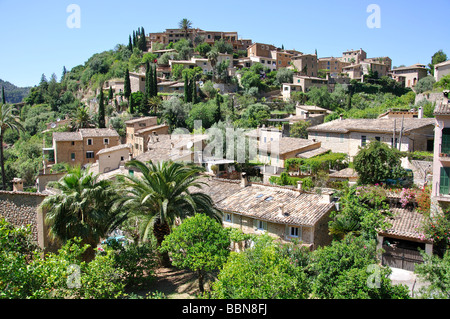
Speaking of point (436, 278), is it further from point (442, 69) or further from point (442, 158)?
point (442, 69)

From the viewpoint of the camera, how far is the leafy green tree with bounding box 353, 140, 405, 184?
800 inches

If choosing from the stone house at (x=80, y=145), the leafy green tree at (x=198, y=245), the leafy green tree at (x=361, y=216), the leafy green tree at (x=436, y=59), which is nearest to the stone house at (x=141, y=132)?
the stone house at (x=80, y=145)

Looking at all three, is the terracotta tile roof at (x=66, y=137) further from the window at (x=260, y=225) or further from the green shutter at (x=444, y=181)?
the green shutter at (x=444, y=181)

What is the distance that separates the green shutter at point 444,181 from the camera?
14938 millimetres

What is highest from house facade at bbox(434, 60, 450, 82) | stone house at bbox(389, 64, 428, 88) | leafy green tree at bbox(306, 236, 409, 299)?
stone house at bbox(389, 64, 428, 88)

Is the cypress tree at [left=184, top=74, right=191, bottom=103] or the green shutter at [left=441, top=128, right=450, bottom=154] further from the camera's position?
the cypress tree at [left=184, top=74, right=191, bottom=103]

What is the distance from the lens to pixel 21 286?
30.0 ft

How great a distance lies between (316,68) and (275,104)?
25.2 metres

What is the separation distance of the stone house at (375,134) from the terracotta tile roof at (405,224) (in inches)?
346

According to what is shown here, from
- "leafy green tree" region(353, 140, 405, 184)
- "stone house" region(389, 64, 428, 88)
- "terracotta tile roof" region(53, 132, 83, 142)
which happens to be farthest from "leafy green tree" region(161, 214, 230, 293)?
"stone house" region(389, 64, 428, 88)

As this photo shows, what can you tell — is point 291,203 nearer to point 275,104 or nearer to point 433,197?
point 433,197

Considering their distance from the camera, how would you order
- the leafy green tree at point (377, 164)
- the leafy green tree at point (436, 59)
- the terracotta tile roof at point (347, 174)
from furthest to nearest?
the leafy green tree at point (436, 59)
the terracotta tile roof at point (347, 174)
the leafy green tree at point (377, 164)

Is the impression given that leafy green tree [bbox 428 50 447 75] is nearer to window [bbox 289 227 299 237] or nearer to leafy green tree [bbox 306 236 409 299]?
window [bbox 289 227 299 237]

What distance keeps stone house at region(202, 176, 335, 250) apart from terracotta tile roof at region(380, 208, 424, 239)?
2.81 meters
